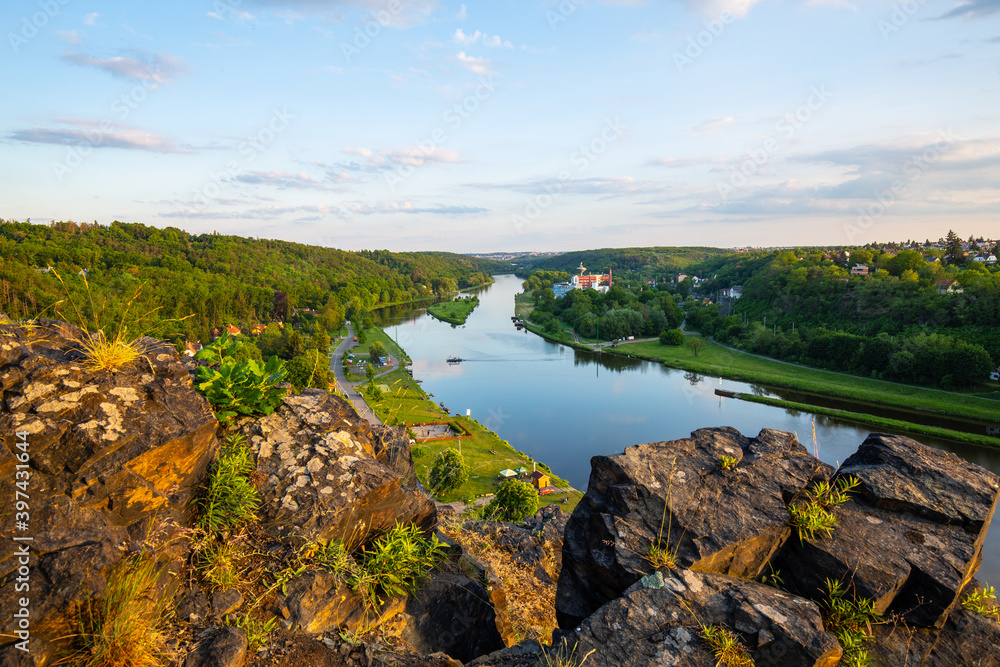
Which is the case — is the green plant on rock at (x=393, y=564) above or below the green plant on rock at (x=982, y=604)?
below

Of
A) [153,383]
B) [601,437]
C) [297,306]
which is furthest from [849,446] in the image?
[297,306]

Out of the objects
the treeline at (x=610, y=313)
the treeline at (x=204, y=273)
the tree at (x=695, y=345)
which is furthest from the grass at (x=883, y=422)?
the treeline at (x=204, y=273)

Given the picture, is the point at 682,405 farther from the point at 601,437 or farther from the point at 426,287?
the point at 426,287

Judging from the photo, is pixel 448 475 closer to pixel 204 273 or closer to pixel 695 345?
pixel 695 345

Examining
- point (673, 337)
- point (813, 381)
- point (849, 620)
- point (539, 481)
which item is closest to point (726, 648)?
point (849, 620)

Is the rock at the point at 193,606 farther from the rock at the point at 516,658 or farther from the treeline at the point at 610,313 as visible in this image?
the treeline at the point at 610,313
